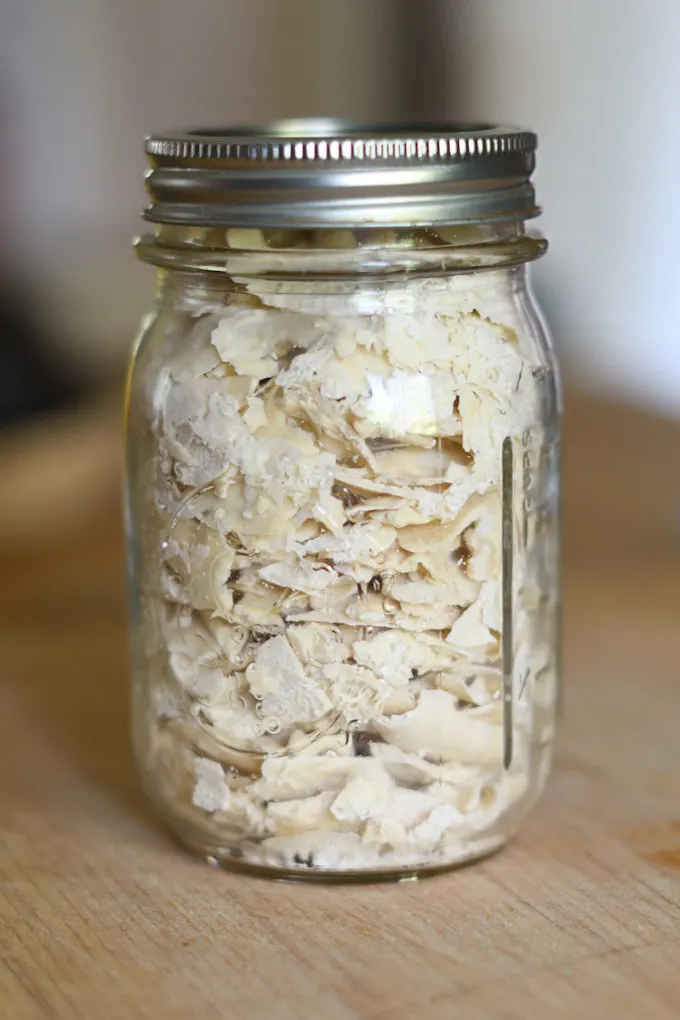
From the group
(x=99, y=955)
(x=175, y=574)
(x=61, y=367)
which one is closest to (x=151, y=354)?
(x=175, y=574)

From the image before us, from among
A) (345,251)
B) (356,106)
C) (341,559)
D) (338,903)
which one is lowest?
(338,903)

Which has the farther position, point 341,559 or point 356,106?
point 356,106

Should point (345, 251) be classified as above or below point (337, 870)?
above

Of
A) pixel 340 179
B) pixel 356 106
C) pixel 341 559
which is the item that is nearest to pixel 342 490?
pixel 341 559

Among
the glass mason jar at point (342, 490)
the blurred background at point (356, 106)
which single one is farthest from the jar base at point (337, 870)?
the blurred background at point (356, 106)

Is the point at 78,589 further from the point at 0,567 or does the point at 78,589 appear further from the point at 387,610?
the point at 387,610

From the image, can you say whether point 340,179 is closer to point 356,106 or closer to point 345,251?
point 345,251
